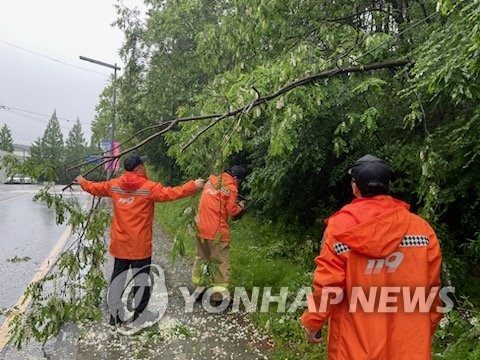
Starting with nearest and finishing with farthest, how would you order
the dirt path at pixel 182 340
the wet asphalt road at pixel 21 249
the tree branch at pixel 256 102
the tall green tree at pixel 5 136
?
the tree branch at pixel 256 102, the dirt path at pixel 182 340, the wet asphalt road at pixel 21 249, the tall green tree at pixel 5 136

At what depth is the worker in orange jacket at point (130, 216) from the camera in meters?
5.35

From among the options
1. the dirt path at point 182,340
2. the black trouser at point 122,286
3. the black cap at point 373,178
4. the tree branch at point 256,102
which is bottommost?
the dirt path at point 182,340

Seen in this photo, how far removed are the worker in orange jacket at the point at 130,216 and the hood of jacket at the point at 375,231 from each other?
3027mm

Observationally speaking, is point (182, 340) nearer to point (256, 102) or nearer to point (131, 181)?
point (131, 181)

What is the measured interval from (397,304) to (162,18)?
53.3ft

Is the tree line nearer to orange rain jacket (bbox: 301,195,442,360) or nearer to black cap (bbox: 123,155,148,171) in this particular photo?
black cap (bbox: 123,155,148,171)

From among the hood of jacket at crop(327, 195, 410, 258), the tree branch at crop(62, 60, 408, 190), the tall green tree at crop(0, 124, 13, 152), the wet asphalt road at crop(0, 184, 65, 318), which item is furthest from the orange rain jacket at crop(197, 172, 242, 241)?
the tall green tree at crop(0, 124, 13, 152)

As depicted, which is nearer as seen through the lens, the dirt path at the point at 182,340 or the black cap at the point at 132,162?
the dirt path at the point at 182,340

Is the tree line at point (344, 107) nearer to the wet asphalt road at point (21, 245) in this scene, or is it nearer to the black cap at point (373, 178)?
the black cap at point (373, 178)

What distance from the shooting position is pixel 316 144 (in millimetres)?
7535

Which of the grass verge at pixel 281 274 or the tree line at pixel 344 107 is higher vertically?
the tree line at pixel 344 107

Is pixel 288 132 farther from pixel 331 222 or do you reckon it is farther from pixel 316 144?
Answer: pixel 331 222

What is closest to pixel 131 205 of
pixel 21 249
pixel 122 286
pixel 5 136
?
pixel 122 286

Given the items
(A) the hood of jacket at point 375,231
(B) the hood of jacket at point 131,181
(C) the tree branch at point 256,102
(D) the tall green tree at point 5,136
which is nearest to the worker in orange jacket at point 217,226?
(B) the hood of jacket at point 131,181
